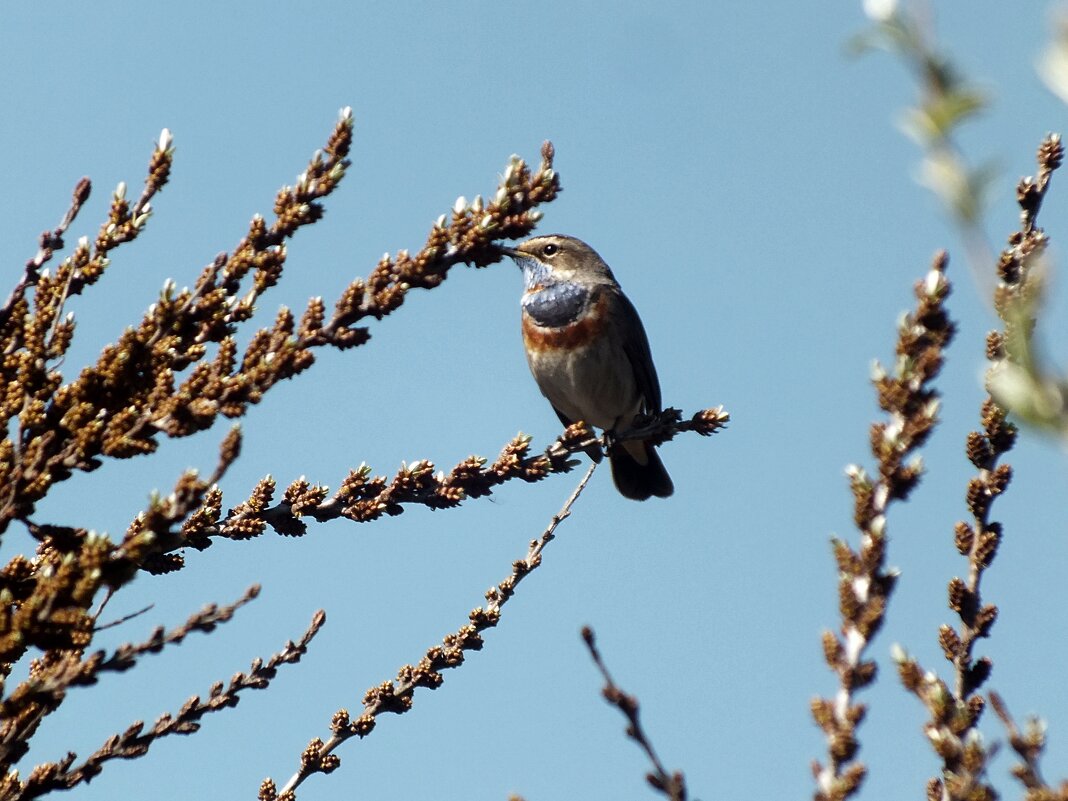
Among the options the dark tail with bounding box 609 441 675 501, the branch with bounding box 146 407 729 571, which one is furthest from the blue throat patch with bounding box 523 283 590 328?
the branch with bounding box 146 407 729 571

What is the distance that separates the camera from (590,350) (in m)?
8.67

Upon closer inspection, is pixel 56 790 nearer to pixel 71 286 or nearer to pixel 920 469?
pixel 71 286

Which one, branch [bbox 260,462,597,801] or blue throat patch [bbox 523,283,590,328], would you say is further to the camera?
blue throat patch [bbox 523,283,590,328]

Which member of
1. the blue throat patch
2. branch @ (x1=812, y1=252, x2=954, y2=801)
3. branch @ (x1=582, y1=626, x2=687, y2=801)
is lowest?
branch @ (x1=582, y1=626, x2=687, y2=801)

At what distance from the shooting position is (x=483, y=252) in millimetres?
4219

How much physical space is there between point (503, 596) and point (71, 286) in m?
1.72

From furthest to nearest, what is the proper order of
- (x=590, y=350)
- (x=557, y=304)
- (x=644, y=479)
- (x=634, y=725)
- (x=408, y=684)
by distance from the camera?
(x=644, y=479)
(x=557, y=304)
(x=590, y=350)
(x=408, y=684)
(x=634, y=725)

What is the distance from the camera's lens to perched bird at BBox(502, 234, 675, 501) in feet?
28.6

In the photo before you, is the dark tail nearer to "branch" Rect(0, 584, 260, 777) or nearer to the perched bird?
the perched bird

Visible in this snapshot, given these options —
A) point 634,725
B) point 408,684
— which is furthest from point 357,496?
point 634,725

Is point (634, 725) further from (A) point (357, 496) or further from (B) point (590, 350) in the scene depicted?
(B) point (590, 350)

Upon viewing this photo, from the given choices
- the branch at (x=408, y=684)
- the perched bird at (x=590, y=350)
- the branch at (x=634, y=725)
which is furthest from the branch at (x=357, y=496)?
the perched bird at (x=590, y=350)

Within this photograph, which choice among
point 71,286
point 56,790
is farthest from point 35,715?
point 71,286

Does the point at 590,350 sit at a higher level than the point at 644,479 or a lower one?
higher
